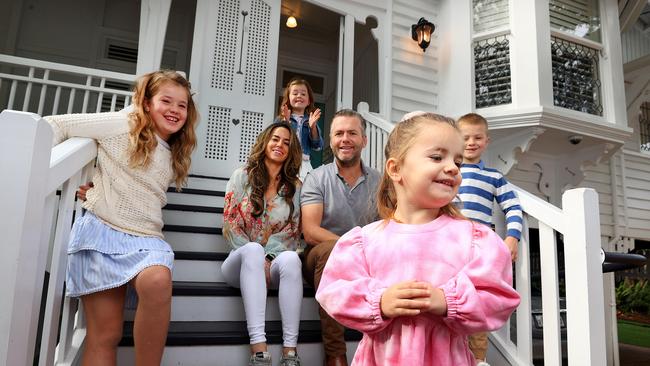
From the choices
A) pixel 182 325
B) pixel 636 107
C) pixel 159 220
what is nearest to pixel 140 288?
pixel 159 220

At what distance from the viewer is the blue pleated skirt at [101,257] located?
1.31 meters

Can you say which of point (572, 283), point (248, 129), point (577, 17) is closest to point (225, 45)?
point (248, 129)

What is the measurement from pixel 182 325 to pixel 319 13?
469 cm

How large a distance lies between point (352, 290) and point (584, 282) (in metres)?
1.05

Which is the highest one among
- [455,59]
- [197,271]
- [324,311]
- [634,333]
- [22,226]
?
[455,59]

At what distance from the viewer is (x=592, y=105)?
4402 millimetres

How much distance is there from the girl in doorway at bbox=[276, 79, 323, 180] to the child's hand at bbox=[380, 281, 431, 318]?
7.17ft

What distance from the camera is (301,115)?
3.04 meters

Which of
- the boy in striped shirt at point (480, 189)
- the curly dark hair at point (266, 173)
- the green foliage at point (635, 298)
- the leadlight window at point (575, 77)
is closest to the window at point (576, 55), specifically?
the leadlight window at point (575, 77)

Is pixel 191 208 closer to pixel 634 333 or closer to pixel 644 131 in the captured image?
pixel 644 131

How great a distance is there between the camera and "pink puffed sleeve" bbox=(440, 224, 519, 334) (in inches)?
30.4

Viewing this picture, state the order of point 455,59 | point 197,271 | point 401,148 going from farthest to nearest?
point 455,59 → point 197,271 → point 401,148

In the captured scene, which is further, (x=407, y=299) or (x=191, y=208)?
(x=191, y=208)

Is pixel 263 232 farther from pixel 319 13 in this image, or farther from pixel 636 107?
pixel 636 107
